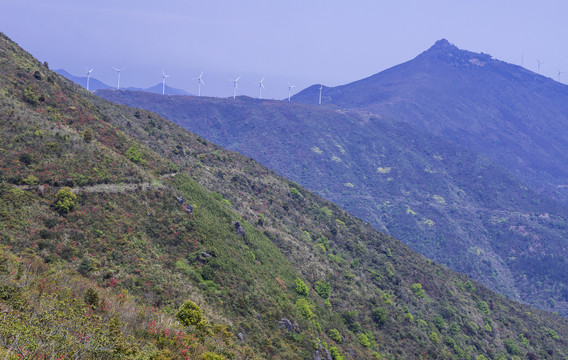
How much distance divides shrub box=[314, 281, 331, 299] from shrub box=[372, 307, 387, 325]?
8343 mm

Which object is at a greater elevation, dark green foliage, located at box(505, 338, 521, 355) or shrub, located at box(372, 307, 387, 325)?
shrub, located at box(372, 307, 387, 325)

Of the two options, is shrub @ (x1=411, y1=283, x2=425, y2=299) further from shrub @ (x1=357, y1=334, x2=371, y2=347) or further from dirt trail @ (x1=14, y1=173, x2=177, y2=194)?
dirt trail @ (x1=14, y1=173, x2=177, y2=194)

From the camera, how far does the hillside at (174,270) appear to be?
20.8 meters

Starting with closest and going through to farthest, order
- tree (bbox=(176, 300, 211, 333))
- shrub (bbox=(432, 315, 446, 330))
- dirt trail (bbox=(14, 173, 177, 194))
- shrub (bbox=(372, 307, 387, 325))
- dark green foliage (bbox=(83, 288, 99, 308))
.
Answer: dark green foliage (bbox=(83, 288, 99, 308))
tree (bbox=(176, 300, 211, 333))
dirt trail (bbox=(14, 173, 177, 194))
shrub (bbox=(372, 307, 387, 325))
shrub (bbox=(432, 315, 446, 330))

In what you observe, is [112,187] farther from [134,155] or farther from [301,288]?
[301,288]

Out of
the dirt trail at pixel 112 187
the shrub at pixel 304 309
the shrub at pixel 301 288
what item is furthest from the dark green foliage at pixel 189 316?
the shrub at pixel 301 288

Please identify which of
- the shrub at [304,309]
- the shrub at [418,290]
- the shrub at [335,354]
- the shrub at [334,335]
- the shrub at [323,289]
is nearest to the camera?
the shrub at [335,354]

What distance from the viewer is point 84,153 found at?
141 ft

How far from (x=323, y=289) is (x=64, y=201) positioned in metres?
36.6

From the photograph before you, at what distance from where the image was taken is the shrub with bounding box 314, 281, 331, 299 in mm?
53656

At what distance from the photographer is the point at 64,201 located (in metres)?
34.0

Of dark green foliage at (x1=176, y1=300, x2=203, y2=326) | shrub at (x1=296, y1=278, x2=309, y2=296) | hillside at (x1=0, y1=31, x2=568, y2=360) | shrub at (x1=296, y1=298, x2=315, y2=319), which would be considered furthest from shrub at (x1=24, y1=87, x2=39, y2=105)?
shrub at (x1=296, y1=298, x2=315, y2=319)

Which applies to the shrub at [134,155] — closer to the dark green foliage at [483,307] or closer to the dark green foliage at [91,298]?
the dark green foliage at [91,298]

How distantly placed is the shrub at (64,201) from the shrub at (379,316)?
44904 mm
